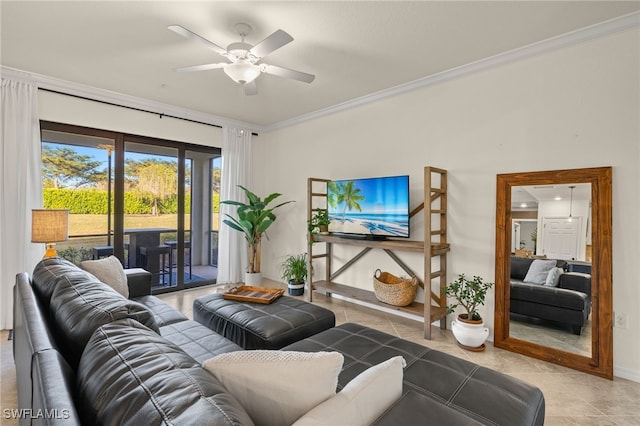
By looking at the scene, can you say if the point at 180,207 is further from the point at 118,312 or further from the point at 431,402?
the point at 431,402

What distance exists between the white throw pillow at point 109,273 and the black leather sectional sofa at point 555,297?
11.2ft

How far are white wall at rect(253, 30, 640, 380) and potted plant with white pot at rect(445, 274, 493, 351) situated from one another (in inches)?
7.4

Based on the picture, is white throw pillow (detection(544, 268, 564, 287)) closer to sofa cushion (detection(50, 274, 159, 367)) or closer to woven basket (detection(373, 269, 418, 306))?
woven basket (detection(373, 269, 418, 306))

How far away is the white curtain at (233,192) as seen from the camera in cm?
495

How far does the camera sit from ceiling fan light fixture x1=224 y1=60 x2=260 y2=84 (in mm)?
2398

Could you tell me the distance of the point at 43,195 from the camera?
11.6 ft

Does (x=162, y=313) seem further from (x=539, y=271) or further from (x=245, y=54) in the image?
(x=539, y=271)

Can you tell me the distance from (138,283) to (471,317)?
120 inches

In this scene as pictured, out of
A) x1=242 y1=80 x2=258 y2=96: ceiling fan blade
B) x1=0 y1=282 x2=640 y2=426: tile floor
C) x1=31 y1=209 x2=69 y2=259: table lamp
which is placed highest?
x1=242 y1=80 x2=258 y2=96: ceiling fan blade

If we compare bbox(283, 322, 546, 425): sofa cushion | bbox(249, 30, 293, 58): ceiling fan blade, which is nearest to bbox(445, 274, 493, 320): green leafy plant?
bbox(283, 322, 546, 425): sofa cushion

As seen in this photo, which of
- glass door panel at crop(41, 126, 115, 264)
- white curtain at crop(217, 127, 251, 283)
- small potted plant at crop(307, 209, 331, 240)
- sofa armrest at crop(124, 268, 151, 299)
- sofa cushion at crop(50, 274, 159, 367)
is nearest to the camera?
sofa cushion at crop(50, 274, 159, 367)

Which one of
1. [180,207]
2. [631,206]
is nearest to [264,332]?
[631,206]

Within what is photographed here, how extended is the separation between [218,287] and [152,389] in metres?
4.35

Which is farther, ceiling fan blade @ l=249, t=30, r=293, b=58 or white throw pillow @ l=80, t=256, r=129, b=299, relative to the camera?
white throw pillow @ l=80, t=256, r=129, b=299
